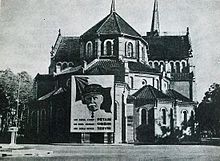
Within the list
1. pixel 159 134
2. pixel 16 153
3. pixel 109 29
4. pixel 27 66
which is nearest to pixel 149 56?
pixel 109 29

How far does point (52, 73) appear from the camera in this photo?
3.73 meters

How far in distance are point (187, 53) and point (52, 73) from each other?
3.77ft

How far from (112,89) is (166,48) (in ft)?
3.69

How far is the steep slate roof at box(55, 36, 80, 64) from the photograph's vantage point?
3694 mm

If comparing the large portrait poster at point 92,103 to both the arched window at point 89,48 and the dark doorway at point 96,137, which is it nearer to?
the dark doorway at point 96,137

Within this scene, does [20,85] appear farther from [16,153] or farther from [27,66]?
[16,153]

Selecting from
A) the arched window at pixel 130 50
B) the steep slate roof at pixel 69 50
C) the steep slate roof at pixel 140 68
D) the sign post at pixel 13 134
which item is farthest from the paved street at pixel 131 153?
the arched window at pixel 130 50

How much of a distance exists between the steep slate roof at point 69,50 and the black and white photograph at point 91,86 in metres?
0.02

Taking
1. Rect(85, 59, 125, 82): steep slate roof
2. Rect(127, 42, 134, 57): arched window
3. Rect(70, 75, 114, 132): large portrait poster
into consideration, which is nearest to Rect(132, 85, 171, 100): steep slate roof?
Rect(85, 59, 125, 82): steep slate roof

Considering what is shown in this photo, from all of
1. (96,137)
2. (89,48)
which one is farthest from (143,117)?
(89,48)

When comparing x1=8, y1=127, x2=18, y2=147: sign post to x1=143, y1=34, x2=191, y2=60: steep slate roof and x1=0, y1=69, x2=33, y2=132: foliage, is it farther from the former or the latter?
x1=143, y1=34, x2=191, y2=60: steep slate roof

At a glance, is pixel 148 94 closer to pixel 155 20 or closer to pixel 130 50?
pixel 130 50

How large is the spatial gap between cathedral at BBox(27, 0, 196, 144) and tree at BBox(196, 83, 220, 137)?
145 mm

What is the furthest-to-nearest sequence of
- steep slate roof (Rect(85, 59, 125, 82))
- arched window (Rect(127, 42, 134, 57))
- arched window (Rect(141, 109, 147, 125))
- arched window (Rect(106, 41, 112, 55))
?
arched window (Rect(127, 42, 134, 57))
arched window (Rect(106, 41, 112, 55))
arched window (Rect(141, 109, 147, 125))
steep slate roof (Rect(85, 59, 125, 82))
